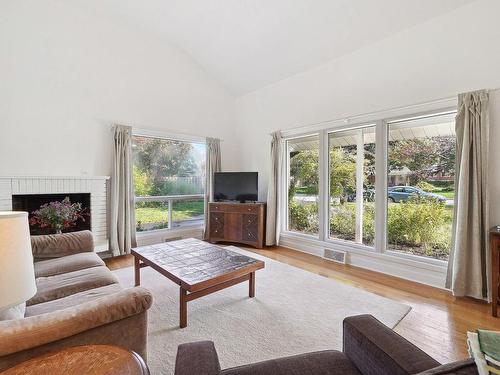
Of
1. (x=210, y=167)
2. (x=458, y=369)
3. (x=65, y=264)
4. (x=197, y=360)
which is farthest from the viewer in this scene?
(x=210, y=167)

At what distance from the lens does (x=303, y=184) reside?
174 inches

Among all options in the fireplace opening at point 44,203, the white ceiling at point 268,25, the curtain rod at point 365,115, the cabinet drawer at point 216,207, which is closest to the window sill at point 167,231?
the cabinet drawer at point 216,207

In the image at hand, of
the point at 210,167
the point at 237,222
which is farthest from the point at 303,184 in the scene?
the point at 210,167

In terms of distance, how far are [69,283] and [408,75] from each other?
13.4 feet

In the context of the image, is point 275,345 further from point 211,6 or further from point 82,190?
point 211,6

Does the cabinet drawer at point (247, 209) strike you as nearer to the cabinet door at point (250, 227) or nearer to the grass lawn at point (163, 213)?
the cabinet door at point (250, 227)

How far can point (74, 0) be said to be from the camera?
358 centimetres

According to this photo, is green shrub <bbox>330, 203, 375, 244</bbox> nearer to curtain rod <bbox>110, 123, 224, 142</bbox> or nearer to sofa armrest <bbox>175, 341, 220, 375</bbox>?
curtain rod <bbox>110, 123, 224, 142</bbox>

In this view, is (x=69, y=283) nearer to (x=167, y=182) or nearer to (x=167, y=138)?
(x=167, y=182)

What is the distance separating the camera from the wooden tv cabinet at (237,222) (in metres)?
4.46

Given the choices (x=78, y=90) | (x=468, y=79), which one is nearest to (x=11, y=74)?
(x=78, y=90)

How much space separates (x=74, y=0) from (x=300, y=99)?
3684 millimetres

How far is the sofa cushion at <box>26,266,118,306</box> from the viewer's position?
1.73 meters

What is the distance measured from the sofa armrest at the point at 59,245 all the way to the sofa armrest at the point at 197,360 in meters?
2.16
